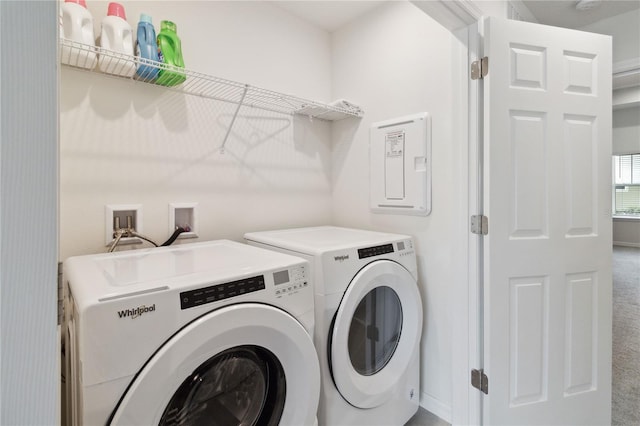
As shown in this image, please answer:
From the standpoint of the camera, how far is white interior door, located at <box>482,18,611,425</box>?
139 centimetres

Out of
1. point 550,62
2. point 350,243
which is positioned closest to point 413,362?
point 350,243

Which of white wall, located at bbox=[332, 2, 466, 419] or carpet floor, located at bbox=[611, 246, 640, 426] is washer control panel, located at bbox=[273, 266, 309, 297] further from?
carpet floor, located at bbox=[611, 246, 640, 426]

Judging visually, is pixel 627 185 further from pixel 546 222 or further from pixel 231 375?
pixel 231 375

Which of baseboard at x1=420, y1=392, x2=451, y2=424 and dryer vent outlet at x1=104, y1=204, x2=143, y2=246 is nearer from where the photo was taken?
dryer vent outlet at x1=104, y1=204, x2=143, y2=246

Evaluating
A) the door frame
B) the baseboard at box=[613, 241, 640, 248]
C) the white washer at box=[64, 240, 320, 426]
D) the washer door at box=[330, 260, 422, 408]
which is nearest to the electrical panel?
the door frame

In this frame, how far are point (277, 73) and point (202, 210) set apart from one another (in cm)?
100

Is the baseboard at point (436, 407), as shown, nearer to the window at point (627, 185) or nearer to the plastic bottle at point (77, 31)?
the plastic bottle at point (77, 31)

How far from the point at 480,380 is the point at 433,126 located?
130cm

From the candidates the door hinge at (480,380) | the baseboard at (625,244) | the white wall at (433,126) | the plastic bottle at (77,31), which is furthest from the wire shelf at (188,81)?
the baseboard at (625,244)

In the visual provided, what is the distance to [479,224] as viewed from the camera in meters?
1.43

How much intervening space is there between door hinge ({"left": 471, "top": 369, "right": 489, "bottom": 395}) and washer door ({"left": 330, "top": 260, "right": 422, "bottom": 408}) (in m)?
0.28

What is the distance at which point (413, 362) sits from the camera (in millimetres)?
1569

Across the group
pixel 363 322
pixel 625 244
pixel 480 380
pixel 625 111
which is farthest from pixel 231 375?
pixel 625 244

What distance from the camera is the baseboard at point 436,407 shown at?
1624 mm
